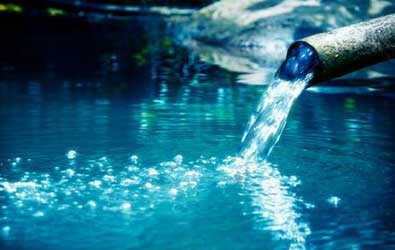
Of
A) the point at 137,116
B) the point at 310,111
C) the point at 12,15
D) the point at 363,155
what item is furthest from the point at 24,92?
the point at 12,15

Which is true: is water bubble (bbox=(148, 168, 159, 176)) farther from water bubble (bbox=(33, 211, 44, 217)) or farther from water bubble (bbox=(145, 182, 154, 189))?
water bubble (bbox=(33, 211, 44, 217))

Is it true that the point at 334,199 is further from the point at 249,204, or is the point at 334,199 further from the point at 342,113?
the point at 342,113

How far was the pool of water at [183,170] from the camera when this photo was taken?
13.4ft

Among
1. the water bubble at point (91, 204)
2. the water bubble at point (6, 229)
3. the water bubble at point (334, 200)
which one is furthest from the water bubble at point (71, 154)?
the water bubble at point (334, 200)

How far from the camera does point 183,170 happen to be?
5422 mm

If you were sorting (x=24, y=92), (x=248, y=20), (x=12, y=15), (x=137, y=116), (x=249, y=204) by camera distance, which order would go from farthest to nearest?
(x=12, y=15)
(x=248, y=20)
(x=24, y=92)
(x=137, y=116)
(x=249, y=204)

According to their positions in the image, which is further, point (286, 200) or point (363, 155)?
point (363, 155)

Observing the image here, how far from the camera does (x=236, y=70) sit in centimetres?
1171

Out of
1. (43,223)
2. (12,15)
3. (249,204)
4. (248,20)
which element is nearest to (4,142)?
(43,223)

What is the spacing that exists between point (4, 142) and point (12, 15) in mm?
17507

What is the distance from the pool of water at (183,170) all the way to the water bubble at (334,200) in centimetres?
2

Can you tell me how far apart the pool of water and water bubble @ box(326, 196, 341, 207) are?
0.06 feet

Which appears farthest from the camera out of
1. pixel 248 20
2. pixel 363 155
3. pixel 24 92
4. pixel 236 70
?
pixel 248 20

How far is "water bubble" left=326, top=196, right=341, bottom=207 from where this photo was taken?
15.1 ft
